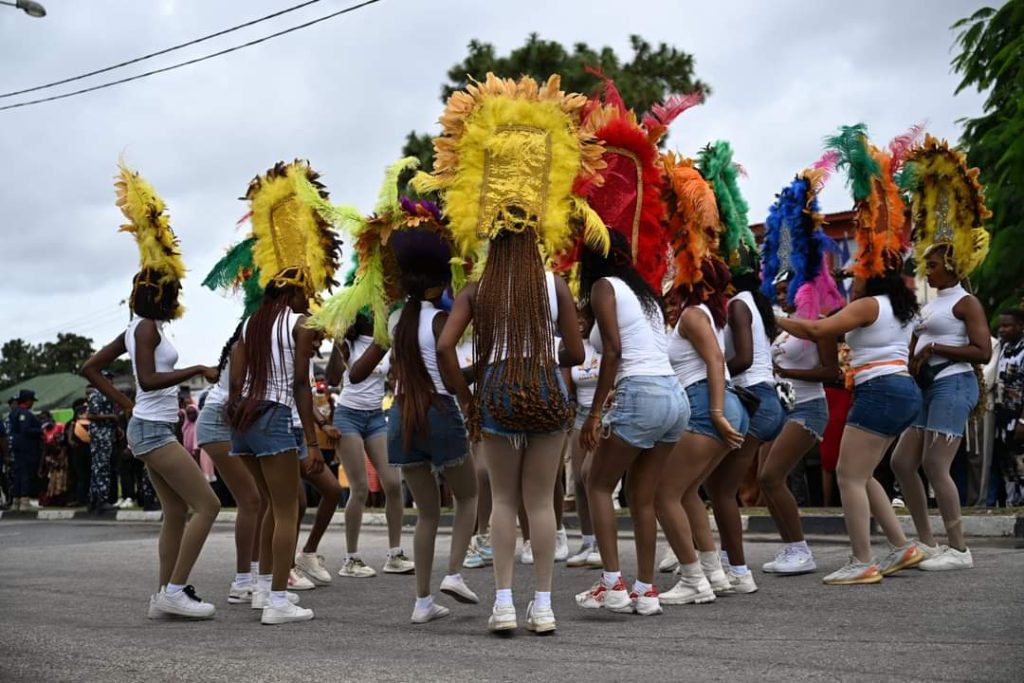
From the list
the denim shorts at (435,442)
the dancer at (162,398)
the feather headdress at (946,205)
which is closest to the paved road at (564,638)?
the dancer at (162,398)

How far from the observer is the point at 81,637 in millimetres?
6488

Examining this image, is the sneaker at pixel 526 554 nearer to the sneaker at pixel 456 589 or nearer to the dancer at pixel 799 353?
the dancer at pixel 799 353

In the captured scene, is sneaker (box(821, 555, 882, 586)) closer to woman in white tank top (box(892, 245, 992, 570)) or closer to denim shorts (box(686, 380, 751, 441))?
woman in white tank top (box(892, 245, 992, 570))

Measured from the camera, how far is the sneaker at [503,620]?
6.01 metres

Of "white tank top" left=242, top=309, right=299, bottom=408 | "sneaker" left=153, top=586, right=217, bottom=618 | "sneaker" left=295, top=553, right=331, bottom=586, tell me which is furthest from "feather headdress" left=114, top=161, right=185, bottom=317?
"sneaker" left=295, top=553, right=331, bottom=586

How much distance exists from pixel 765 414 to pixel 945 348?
1300 millimetres

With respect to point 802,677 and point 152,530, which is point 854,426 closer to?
point 802,677

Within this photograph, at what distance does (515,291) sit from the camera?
20.0ft

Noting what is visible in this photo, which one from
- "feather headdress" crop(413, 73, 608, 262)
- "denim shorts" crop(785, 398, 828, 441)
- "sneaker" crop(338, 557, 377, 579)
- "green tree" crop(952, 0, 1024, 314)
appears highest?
"green tree" crop(952, 0, 1024, 314)

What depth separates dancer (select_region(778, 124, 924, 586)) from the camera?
7750 mm

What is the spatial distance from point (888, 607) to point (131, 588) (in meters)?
5.24

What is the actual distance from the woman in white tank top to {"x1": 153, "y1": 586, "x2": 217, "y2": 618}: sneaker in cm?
445

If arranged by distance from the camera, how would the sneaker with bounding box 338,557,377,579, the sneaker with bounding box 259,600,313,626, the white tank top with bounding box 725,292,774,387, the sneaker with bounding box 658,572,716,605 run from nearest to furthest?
the sneaker with bounding box 259,600,313,626 < the sneaker with bounding box 658,572,716,605 < the white tank top with bounding box 725,292,774,387 < the sneaker with bounding box 338,557,377,579

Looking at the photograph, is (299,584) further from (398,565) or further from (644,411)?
(644,411)
